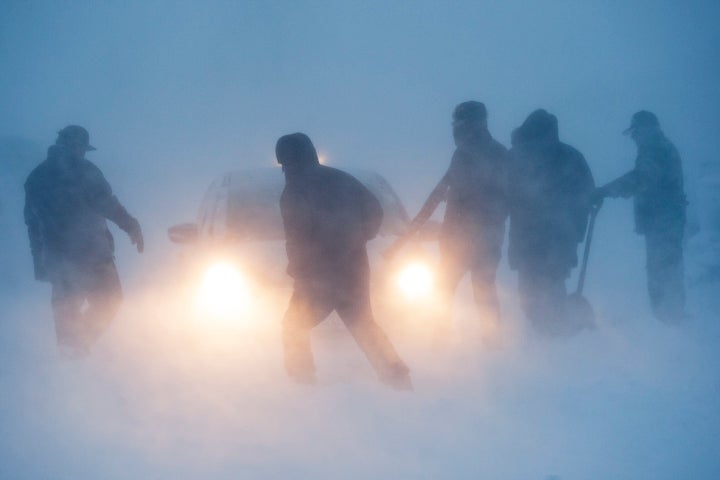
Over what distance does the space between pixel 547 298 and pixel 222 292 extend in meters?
3.23

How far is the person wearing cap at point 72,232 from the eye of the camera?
4.61 metres

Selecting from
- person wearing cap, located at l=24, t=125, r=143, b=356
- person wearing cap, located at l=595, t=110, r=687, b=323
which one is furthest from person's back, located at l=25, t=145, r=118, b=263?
person wearing cap, located at l=595, t=110, r=687, b=323

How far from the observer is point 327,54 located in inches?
6171

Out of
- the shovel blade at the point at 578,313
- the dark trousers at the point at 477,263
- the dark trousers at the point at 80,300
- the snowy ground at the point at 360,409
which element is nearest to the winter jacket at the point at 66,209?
the dark trousers at the point at 80,300

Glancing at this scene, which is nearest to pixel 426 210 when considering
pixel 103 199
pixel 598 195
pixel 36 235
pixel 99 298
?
pixel 598 195

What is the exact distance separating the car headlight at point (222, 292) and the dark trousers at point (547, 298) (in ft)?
9.52

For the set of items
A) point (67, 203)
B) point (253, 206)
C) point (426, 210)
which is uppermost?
point (67, 203)

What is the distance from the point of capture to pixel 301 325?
3689mm

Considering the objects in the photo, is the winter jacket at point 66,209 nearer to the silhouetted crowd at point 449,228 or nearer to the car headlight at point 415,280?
the silhouetted crowd at point 449,228

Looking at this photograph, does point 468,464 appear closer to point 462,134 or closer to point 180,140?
point 462,134

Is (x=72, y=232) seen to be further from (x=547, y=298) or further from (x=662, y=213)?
(x=662, y=213)

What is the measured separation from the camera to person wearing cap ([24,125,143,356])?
4.61 m

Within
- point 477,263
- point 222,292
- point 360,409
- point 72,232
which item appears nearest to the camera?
point 360,409

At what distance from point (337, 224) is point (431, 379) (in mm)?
1530
